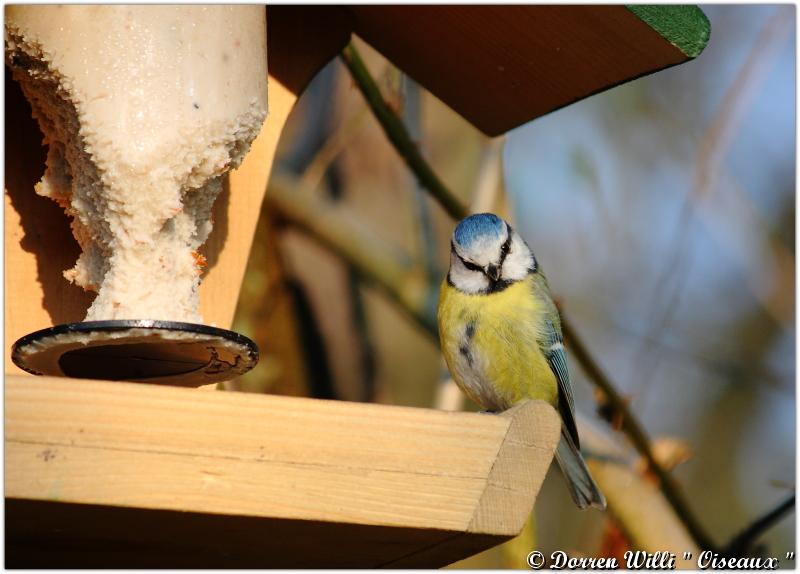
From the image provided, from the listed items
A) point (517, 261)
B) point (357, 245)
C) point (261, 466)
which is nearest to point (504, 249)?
point (517, 261)

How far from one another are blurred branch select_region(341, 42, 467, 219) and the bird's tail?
55 centimetres

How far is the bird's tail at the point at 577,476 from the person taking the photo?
2.16 m

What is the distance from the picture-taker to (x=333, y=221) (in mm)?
2811

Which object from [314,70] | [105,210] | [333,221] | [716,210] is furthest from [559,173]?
[105,210]

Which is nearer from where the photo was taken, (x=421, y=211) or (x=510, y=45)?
(x=510, y=45)

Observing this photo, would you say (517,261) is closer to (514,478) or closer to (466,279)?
(466,279)

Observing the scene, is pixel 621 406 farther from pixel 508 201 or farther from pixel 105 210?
pixel 105 210

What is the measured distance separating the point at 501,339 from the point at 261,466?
40.0 inches

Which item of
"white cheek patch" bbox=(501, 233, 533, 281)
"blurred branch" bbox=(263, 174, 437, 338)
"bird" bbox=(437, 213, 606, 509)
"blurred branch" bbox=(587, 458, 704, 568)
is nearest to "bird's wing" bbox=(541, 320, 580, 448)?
"bird" bbox=(437, 213, 606, 509)

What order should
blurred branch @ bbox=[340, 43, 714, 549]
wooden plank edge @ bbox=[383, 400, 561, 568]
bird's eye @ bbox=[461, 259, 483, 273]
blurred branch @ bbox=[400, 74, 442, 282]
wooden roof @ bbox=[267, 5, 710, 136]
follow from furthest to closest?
blurred branch @ bbox=[400, 74, 442, 282], bird's eye @ bbox=[461, 259, 483, 273], blurred branch @ bbox=[340, 43, 714, 549], wooden roof @ bbox=[267, 5, 710, 136], wooden plank edge @ bbox=[383, 400, 561, 568]

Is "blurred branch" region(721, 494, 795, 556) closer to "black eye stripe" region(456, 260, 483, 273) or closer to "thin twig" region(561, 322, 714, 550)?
"thin twig" region(561, 322, 714, 550)

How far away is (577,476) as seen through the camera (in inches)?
87.0

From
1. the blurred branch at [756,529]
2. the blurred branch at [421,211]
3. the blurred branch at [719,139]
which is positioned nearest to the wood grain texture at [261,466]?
the blurred branch at [756,529]

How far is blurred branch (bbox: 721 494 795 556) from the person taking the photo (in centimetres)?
204
